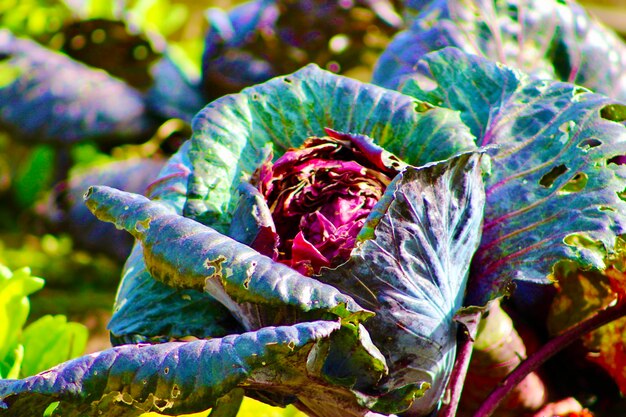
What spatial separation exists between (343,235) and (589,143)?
1.35 ft

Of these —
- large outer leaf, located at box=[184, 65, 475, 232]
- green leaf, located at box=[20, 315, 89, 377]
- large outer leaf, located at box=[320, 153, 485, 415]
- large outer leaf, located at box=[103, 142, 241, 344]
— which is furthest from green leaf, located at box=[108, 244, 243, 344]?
green leaf, located at box=[20, 315, 89, 377]

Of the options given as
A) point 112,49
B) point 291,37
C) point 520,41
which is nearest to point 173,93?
point 112,49

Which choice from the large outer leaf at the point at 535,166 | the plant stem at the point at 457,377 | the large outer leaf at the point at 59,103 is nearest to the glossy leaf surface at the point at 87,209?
the large outer leaf at the point at 59,103

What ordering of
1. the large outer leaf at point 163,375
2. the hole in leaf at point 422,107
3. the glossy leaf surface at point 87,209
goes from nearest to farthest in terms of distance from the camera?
1. the large outer leaf at point 163,375
2. the hole in leaf at point 422,107
3. the glossy leaf surface at point 87,209

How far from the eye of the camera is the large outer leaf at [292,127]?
1.20 meters

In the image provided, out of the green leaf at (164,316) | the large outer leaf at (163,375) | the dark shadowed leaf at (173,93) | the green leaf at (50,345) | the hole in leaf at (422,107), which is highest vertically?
the hole in leaf at (422,107)

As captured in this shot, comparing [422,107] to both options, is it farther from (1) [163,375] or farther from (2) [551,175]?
(1) [163,375]

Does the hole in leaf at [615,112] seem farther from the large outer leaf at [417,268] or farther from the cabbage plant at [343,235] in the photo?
the large outer leaf at [417,268]

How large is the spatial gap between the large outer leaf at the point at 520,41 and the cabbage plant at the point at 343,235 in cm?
18

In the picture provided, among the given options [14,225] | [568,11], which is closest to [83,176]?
[14,225]

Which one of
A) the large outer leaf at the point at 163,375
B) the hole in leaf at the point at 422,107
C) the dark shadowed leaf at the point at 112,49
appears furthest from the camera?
the dark shadowed leaf at the point at 112,49

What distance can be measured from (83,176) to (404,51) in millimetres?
1707

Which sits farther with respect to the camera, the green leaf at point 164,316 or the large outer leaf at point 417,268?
the green leaf at point 164,316

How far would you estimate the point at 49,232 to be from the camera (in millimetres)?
3035
